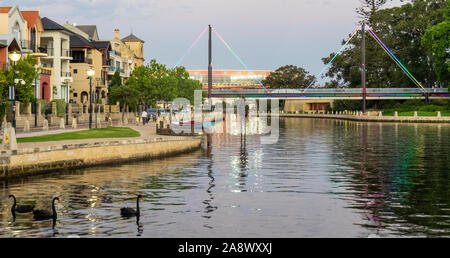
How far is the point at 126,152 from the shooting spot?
1414 inches

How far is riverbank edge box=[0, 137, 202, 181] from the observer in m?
27.9

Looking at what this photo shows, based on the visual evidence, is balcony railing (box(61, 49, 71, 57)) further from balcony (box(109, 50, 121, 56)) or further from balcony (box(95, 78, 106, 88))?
balcony (box(109, 50, 121, 56))

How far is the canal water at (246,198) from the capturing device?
57.8 ft

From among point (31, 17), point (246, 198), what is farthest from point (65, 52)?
point (246, 198)

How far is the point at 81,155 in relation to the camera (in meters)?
32.3

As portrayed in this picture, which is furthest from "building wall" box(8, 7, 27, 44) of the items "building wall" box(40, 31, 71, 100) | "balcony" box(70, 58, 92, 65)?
"balcony" box(70, 58, 92, 65)

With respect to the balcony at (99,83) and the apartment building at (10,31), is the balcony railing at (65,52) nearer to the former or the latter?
the apartment building at (10,31)

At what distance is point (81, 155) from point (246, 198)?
12.0 meters

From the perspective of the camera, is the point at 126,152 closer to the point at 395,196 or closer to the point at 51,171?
the point at 51,171

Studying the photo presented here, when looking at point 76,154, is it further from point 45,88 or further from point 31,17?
point 31,17

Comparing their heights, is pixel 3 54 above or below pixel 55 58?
below

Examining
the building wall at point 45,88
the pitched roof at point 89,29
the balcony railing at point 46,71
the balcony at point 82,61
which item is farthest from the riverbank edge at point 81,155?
the pitched roof at point 89,29
